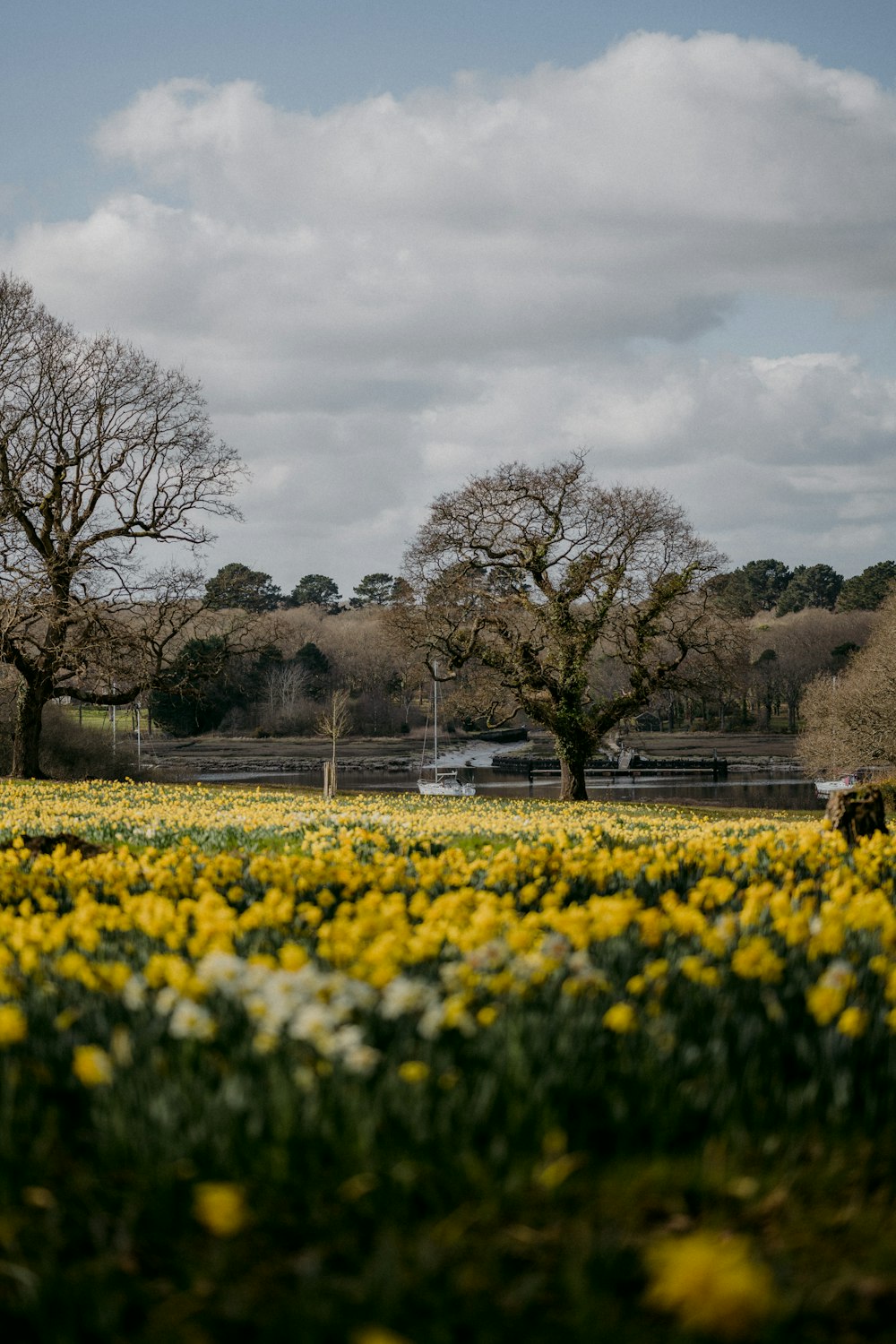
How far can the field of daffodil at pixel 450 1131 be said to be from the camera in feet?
7.74

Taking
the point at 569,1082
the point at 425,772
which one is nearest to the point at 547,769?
the point at 425,772

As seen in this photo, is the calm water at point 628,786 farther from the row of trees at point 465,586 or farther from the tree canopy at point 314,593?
the tree canopy at point 314,593

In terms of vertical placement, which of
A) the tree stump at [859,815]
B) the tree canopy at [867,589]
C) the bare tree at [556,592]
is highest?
the tree canopy at [867,589]

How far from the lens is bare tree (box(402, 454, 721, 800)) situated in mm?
33969

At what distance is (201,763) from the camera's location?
7169 centimetres

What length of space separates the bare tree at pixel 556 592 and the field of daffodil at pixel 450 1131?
29196 millimetres

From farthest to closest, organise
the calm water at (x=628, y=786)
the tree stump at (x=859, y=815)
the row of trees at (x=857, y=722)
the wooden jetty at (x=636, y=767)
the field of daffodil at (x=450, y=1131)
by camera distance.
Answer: the wooden jetty at (x=636, y=767), the calm water at (x=628, y=786), the row of trees at (x=857, y=722), the tree stump at (x=859, y=815), the field of daffodil at (x=450, y=1131)

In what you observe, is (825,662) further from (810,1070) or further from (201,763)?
(810,1070)

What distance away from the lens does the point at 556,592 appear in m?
34.6

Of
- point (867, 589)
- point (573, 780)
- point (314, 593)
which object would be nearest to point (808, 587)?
point (867, 589)

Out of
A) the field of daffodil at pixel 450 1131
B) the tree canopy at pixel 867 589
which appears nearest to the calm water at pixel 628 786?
the field of daffodil at pixel 450 1131

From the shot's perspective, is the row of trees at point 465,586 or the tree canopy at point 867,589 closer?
the row of trees at point 465,586

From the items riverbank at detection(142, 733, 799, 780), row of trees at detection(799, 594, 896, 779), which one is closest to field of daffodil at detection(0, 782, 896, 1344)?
row of trees at detection(799, 594, 896, 779)

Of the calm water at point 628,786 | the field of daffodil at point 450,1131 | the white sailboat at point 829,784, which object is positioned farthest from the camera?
the calm water at point 628,786
